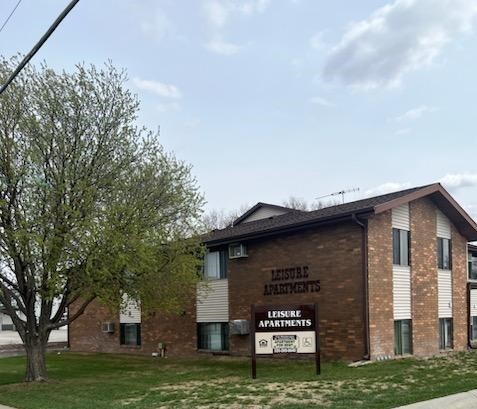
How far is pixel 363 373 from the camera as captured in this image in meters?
14.4

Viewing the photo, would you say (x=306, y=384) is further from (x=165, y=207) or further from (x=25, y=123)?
(x=25, y=123)

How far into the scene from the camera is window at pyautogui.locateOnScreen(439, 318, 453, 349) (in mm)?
21156

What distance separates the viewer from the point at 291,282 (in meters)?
19.7

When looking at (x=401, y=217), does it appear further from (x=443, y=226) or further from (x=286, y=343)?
(x=286, y=343)

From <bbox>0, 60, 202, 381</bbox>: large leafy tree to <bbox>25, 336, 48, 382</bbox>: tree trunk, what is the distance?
0.03m

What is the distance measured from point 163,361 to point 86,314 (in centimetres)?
864

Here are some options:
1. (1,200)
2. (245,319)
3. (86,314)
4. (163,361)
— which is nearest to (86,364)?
(163,361)

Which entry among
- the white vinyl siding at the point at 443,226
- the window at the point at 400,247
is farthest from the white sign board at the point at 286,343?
the white vinyl siding at the point at 443,226

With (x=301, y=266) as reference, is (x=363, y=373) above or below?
below

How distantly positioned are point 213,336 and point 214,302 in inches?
51.2

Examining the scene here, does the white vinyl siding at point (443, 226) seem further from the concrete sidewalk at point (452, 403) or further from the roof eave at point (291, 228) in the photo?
the concrete sidewalk at point (452, 403)

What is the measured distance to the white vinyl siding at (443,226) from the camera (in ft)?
70.3

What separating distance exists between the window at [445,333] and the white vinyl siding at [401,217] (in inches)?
157

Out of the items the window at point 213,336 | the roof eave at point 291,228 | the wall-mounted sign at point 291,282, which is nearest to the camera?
the roof eave at point 291,228
